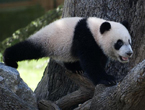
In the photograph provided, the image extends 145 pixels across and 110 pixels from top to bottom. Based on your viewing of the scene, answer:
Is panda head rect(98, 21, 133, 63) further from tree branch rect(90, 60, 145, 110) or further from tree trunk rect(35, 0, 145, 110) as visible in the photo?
tree branch rect(90, 60, 145, 110)

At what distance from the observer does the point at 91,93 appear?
401 centimetres

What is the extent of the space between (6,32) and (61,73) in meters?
9.03

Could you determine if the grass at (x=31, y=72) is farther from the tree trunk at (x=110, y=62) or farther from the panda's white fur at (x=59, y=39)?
the panda's white fur at (x=59, y=39)

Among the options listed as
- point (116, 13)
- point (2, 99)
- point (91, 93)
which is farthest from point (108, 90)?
point (116, 13)

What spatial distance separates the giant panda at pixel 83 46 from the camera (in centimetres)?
365

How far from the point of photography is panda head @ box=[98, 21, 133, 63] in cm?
361

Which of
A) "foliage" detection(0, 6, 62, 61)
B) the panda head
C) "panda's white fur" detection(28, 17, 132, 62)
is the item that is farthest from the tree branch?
"foliage" detection(0, 6, 62, 61)

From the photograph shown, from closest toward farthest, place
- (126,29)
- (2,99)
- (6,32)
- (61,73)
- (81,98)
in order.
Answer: (2,99), (126,29), (81,98), (61,73), (6,32)

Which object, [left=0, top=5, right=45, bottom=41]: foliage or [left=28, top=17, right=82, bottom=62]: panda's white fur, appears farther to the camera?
[left=0, top=5, right=45, bottom=41]: foliage

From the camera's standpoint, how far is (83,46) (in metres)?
3.79

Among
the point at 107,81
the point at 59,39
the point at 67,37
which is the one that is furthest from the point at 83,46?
the point at 107,81

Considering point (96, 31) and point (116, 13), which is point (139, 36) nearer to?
point (116, 13)

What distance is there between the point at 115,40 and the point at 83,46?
0.44 meters

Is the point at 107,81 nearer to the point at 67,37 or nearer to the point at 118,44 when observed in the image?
the point at 118,44
